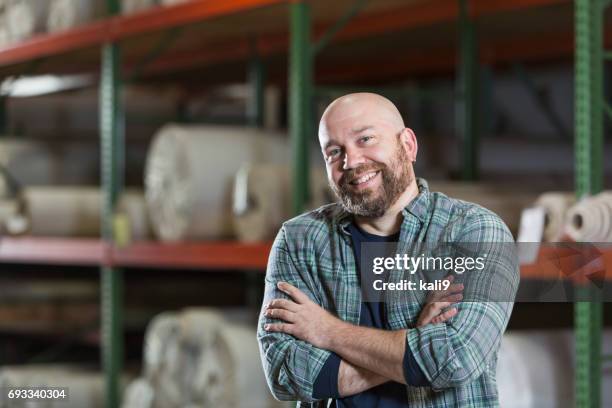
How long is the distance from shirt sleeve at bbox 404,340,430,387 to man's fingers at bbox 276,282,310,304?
306 millimetres

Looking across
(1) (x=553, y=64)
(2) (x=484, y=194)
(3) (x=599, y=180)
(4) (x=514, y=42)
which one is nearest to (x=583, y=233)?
(3) (x=599, y=180)

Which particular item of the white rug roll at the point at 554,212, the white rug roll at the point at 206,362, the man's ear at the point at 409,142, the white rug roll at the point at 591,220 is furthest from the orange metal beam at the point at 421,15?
the man's ear at the point at 409,142

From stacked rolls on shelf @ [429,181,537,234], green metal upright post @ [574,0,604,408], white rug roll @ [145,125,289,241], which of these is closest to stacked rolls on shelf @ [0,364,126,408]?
white rug roll @ [145,125,289,241]

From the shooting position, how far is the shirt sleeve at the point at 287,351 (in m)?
2.94

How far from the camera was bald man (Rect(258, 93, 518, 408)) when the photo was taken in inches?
108

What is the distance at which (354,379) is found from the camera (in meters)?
2.92

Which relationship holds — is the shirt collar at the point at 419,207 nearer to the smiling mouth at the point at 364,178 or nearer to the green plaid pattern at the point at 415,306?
the green plaid pattern at the point at 415,306

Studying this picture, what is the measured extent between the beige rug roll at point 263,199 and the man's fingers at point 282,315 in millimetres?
4102

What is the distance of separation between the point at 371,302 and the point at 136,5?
6154 mm

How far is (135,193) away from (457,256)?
257 inches

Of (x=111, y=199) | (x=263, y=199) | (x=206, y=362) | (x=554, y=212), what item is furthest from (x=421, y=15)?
(x=111, y=199)

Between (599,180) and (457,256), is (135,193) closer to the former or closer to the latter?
(599,180)

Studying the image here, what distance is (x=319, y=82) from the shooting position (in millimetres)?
11953

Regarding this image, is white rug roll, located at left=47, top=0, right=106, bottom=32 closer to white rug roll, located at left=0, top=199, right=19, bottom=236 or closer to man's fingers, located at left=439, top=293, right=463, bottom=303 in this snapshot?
white rug roll, located at left=0, top=199, right=19, bottom=236
